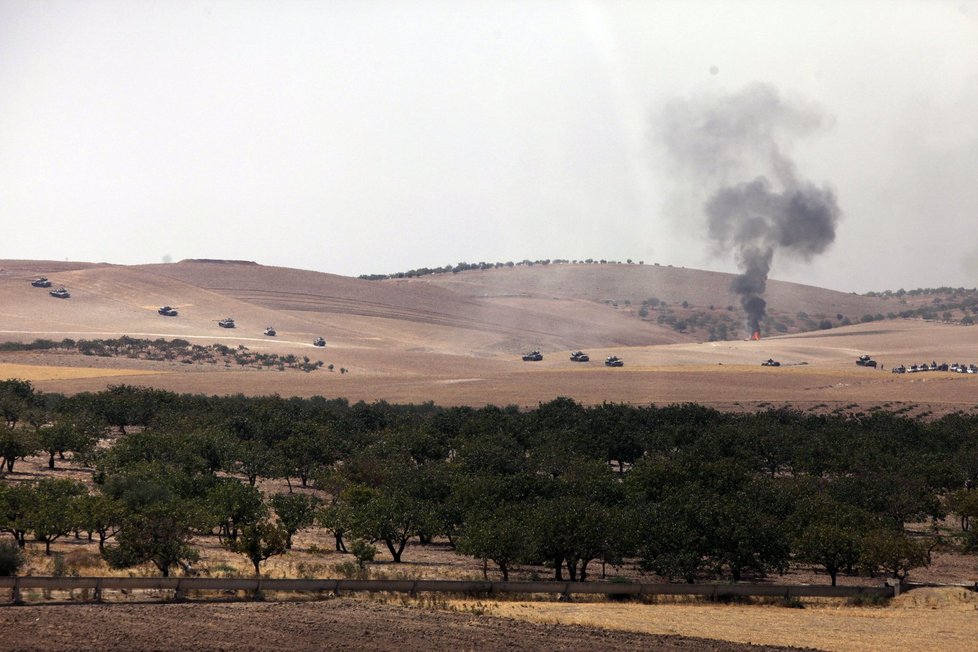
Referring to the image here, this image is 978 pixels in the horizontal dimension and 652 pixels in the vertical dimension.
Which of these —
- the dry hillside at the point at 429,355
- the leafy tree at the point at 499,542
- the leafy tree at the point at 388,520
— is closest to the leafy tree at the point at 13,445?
the leafy tree at the point at 388,520

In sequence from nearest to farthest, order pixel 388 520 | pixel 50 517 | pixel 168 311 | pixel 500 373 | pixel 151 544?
pixel 151 544 → pixel 50 517 → pixel 388 520 → pixel 500 373 → pixel 168 311

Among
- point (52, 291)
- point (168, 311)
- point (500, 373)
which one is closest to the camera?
point (500, 373)

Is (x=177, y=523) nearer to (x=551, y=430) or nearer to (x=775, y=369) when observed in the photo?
(x=551, y=430)

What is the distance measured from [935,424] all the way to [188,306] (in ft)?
376

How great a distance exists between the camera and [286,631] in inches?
1025

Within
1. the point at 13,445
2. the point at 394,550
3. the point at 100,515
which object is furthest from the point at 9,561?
the point at 13,445

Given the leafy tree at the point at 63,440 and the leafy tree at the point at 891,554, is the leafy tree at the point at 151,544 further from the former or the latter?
the leafy tree at the point at 63,440

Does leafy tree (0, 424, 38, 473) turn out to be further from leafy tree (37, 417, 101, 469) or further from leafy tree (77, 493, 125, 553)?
leafy tree (77, 493, 125, 553)

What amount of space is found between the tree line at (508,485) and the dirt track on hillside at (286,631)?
206 inches

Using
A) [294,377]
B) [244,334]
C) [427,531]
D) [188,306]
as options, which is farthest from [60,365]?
[427,531]

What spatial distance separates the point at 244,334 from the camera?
497 ft

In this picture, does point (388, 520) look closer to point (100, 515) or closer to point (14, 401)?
point (100, 515)

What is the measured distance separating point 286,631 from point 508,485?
2232cm

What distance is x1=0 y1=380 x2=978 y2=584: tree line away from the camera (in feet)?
121
